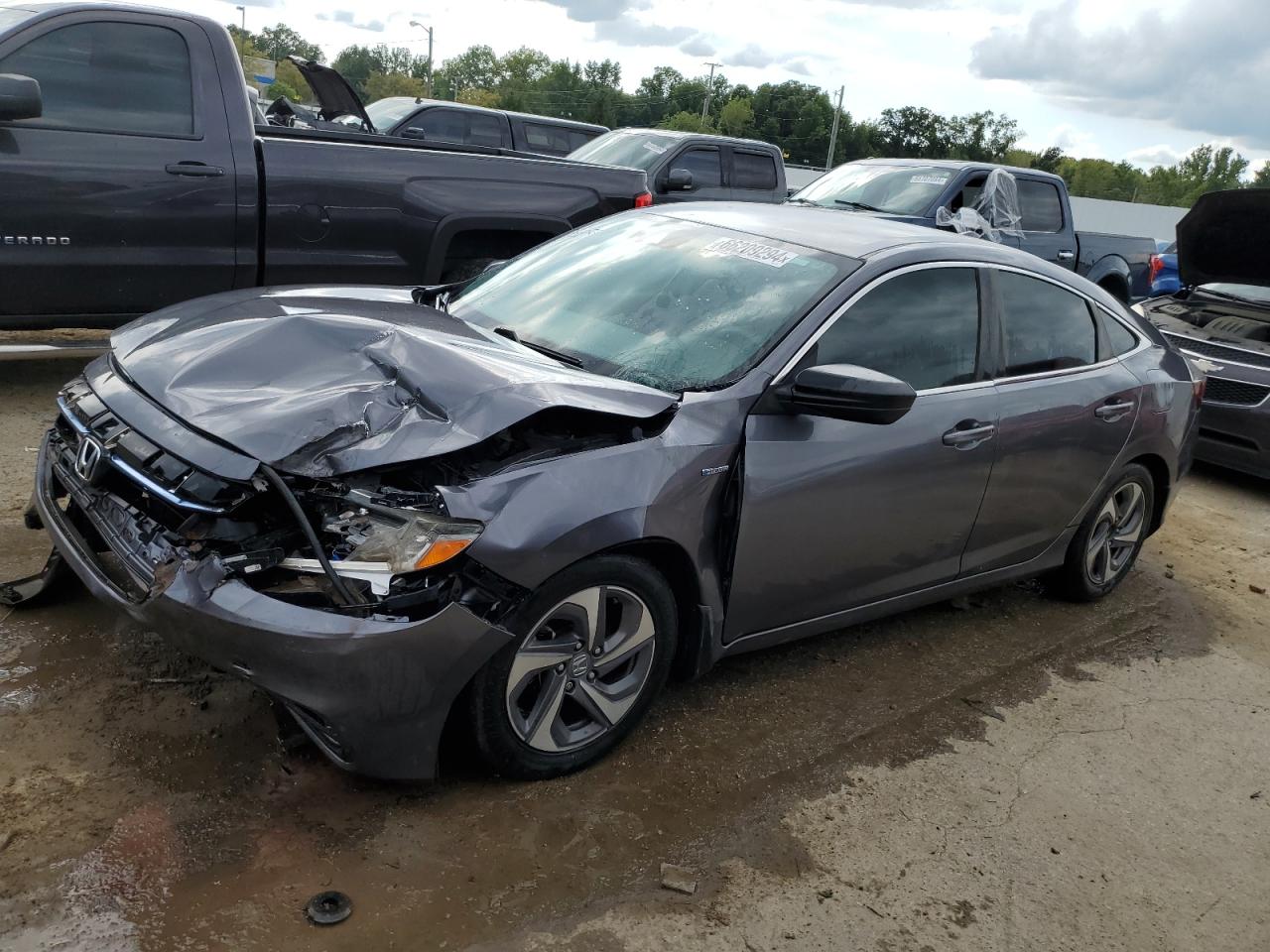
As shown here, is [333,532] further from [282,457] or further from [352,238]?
[352,238]

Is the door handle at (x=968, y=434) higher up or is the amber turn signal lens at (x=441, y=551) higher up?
the door handle at (x=968, y=434)

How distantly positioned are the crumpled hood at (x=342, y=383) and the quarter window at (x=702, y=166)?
947 cm

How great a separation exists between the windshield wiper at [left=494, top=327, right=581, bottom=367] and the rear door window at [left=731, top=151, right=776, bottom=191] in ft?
33.0

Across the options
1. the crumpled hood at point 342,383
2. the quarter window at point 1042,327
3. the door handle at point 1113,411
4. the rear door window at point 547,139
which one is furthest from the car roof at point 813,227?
the rear door window at point 547,139

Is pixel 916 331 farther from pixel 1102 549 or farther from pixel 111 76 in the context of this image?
pixel 111 76

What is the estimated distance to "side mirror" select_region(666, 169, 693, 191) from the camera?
1149 cm

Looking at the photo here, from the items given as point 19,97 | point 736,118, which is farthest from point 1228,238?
point 736,118

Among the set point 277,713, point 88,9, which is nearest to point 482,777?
point 277,713

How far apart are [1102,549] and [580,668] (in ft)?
10.2

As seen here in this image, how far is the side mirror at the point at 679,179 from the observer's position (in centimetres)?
1149

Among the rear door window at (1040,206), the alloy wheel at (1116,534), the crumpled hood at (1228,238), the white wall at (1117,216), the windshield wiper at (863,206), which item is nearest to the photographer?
the alloy wheel at (1116,534)

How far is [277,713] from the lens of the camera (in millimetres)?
3293

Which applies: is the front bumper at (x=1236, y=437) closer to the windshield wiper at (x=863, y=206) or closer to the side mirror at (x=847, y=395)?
the windshield wiper at (x=863, y=206)

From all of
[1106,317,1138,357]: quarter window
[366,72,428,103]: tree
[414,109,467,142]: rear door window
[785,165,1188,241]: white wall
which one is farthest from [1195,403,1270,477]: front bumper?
[366,72,428,103]: tree
